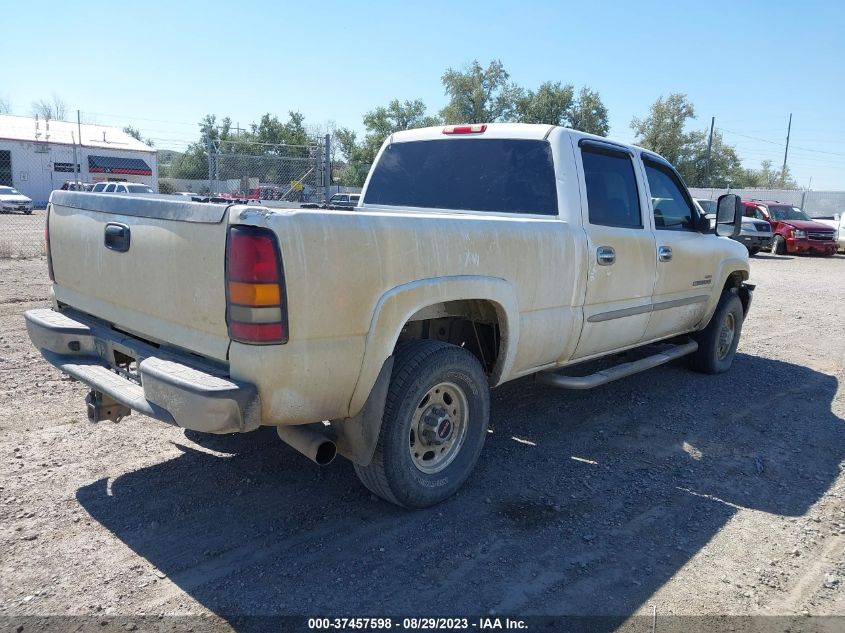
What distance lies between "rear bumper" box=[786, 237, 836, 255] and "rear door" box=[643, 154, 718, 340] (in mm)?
19213

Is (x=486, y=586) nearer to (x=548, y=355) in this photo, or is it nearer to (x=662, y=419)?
(x=548, y=355)

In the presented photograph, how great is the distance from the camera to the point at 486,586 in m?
2.86

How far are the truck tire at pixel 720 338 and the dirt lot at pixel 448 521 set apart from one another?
112 cm

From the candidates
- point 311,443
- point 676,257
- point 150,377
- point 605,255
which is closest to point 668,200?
point 676,257

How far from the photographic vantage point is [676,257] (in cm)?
524

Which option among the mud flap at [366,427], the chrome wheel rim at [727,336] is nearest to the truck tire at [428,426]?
the mud flap at [366,427]

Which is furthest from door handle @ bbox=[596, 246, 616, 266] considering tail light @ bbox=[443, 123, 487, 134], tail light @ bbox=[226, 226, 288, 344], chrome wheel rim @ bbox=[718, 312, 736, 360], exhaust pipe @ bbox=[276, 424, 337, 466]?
chrome wheel rim @ bbox=[718, 312, 736, 360]

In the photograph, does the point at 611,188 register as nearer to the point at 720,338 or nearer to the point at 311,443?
the point at 720,338

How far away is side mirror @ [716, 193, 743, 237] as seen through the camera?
570cm

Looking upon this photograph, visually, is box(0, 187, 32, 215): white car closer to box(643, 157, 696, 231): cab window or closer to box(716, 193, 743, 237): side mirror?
box(643, 157, 696, 231): cab window

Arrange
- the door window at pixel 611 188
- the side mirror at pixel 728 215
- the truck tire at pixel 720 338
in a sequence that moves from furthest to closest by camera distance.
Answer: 1. the truck tire at pixel 720 338
2. the side mirror at pixel 728 215
3. the door window at pixel 611 188

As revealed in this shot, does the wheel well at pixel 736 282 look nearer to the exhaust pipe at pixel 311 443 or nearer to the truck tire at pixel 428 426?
the truck tire at pixel 428 426

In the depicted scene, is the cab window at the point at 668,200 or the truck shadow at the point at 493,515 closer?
the truck shadow at the point at 493,515

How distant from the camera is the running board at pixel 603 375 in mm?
4324
